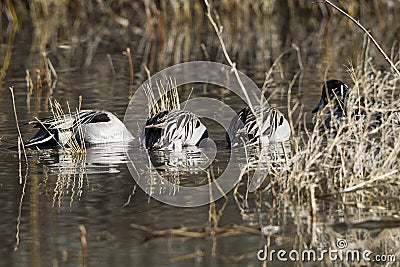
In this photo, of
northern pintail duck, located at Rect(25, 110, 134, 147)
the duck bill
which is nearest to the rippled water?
northern pintail duck, located at Rect(25, 110, 134, 147)

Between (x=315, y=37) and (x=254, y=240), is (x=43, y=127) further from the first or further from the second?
(x=315, y=37)

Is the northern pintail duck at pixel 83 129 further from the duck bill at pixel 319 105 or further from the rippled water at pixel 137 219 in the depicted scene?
the duck bill at pixel 319 105

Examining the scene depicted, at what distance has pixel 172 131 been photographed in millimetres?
9352

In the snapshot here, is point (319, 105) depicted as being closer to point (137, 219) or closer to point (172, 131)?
point (172, 131)

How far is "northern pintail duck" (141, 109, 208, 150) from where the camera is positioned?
9.41 meters

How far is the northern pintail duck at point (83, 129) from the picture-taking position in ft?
31.0

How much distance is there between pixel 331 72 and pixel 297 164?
263 inches

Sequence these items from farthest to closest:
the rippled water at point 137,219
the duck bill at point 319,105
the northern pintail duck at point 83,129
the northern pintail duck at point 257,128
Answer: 1. the duck bill at point 319,105
2. the northern pintail duck at point 83,129
3. the northern pintail duck at point 257,128
4. the rippled water at point 137,219

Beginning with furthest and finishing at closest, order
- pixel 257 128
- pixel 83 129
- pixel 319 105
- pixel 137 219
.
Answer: pixel 319 105 < pixel 83 129 < pixel 257 128 < pixel 137 219

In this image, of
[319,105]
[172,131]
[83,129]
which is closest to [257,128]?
[172,131]

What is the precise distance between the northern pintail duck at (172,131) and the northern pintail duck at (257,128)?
1.12 ft

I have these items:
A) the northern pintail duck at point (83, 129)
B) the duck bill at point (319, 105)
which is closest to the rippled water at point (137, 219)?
the northern pintail duck at point (83, 129)

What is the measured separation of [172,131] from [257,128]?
0.82 meters

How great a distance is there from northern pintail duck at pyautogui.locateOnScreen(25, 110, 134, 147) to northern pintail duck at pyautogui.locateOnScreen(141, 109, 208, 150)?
295 millimetres
